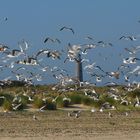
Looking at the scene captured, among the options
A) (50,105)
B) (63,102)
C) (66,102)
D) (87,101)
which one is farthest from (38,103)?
(87,101)

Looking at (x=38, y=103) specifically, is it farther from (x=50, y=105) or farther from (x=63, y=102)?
(x=63, y=102)

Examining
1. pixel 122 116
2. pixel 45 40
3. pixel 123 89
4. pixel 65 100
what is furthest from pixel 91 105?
pixel 45 40

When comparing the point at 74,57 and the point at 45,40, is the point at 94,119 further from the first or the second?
the point at 45,40

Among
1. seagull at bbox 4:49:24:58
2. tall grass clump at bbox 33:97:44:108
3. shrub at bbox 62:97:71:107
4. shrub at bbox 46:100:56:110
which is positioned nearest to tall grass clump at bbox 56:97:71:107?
shrub at bbox 62:97:71:107

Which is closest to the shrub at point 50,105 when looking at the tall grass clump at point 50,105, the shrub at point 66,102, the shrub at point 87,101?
the tall grass clump at point 50,105

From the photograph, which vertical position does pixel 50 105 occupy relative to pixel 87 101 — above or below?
below

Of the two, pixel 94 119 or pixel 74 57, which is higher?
pixel 74 57

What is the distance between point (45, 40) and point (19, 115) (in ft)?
25.4

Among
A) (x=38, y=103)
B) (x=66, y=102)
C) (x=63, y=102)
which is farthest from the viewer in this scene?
(x=66, y=102)

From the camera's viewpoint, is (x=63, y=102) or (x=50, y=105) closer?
(x=50, y=105)

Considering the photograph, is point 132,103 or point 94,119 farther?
point 132,103

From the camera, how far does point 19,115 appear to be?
36125mm

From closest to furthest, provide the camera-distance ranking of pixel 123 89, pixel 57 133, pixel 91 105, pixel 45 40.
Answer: pixel 57 133 < pixel 45 40 < pixel 91 105 < pixel 123 89

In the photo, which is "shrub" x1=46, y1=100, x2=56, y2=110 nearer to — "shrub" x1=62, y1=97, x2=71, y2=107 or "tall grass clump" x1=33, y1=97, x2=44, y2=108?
"tall grass clump" x1=33, y1=97, x2=44, y2=108
